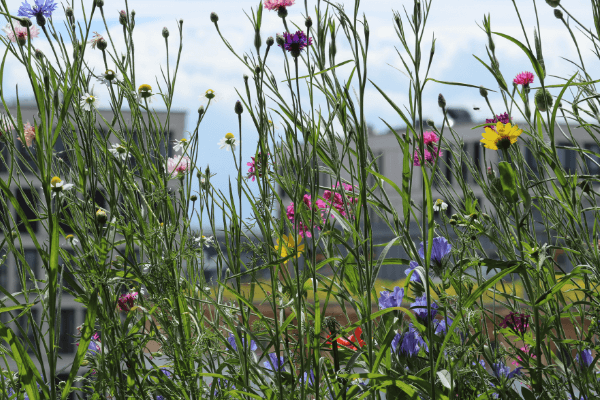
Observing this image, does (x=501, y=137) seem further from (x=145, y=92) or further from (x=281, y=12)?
(x=145, y=92)

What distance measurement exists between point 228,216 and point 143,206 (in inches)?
4.0

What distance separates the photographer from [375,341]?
478mm

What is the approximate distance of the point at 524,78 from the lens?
0.58m

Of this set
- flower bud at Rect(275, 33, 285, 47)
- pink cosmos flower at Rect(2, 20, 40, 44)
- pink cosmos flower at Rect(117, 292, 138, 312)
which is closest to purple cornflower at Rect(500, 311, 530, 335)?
flower bud at Rect(275, 33, 285, 47)

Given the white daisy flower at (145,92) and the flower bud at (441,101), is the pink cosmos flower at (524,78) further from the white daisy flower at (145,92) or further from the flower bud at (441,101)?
the white daisy flower at (145,92)

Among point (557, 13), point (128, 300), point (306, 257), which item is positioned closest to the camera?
point (306, 257)

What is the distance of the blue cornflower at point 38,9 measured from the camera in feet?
1.62

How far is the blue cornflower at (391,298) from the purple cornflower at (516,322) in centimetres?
10

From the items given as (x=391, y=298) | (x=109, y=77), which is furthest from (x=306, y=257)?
(x=109, y=77)

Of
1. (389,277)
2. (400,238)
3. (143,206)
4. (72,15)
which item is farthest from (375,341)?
(389,277)

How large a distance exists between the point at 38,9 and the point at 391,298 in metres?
0.43

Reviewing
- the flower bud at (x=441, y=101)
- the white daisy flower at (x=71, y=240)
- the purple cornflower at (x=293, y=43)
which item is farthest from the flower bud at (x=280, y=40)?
the white daisy flower at (x=71, y=240)

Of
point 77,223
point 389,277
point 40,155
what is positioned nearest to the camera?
point 40,155

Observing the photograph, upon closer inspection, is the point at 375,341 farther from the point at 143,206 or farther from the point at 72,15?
the point at 72,15
